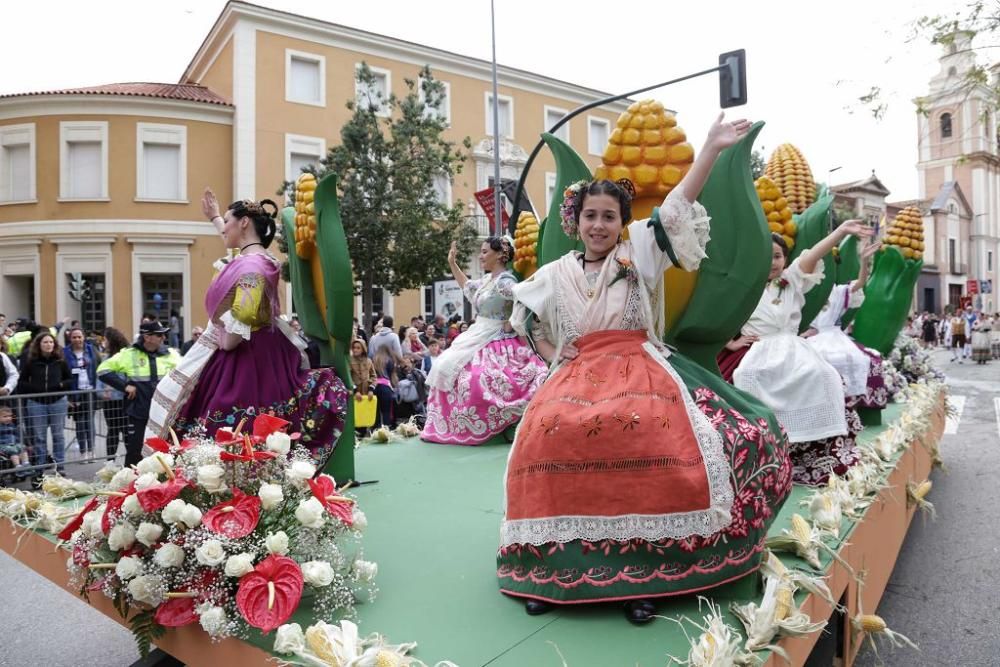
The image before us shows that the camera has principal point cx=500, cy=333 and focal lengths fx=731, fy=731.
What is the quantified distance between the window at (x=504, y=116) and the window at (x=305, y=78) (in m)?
5.73

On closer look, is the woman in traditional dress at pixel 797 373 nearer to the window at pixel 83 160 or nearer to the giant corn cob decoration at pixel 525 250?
the giant corn cob decoration at pixel 525 250

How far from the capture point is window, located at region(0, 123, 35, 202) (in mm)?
19109

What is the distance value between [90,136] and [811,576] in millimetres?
20983

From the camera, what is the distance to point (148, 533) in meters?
2.34

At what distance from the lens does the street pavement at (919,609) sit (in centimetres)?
356

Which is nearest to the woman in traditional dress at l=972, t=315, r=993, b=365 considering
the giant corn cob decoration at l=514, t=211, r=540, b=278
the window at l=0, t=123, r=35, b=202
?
the giant corn cob decoration at l=514, t=211, r=540, b=278

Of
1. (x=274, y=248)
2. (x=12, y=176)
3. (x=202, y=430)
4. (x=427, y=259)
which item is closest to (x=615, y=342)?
(x=202, y=430)

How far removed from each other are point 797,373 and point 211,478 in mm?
3305

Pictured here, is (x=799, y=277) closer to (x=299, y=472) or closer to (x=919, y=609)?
(x=919, y=609)

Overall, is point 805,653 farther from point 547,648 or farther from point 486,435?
point 486,435

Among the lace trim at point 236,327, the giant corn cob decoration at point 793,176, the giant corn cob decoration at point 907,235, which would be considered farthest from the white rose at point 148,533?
the giant corn cob decoration at point 907,235

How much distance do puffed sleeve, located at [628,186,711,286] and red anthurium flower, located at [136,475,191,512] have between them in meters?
1.75

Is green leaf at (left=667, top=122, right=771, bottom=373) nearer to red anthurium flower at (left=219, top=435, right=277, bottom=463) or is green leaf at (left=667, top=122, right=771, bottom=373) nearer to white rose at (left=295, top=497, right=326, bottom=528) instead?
white rose at (left=295, top=497, right=326, bottom=528)

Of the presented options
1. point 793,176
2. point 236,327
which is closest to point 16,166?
point 236,327
